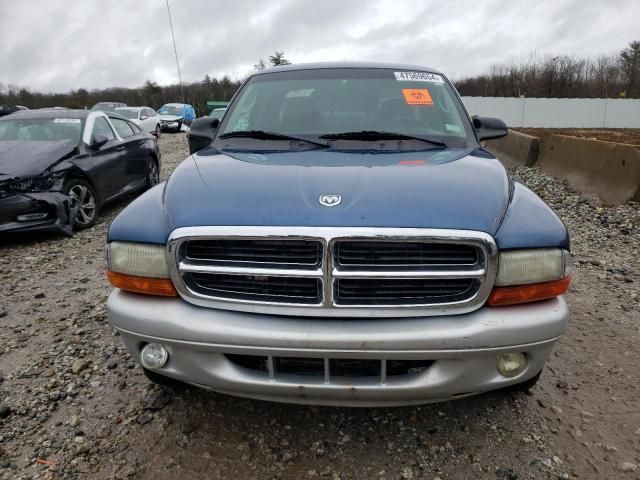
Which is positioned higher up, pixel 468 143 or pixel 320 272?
pixel 468 143

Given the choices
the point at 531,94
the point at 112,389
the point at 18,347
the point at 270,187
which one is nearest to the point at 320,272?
the point at 270,187

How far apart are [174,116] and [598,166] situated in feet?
71.2

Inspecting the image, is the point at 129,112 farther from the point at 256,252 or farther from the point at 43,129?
the point at 256,252

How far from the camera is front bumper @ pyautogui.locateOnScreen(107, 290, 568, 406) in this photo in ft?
5.64

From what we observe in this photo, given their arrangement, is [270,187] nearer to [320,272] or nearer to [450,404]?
[320,272]

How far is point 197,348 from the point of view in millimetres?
1807

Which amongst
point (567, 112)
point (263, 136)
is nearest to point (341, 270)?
point (263, 136)

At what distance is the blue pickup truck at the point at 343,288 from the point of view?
175 cm

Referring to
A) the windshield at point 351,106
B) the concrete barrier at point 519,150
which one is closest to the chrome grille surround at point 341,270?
the windshield at point 351,106

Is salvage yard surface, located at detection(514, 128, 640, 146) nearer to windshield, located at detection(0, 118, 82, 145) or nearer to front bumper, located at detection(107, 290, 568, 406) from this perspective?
windshield, located at detection(0, 118, 82, 145)

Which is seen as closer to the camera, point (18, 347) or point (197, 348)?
point (197, 348)

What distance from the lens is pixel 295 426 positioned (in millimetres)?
2246

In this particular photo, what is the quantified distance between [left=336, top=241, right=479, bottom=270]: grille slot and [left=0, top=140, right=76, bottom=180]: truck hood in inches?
192

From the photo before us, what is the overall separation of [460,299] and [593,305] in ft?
7.41
